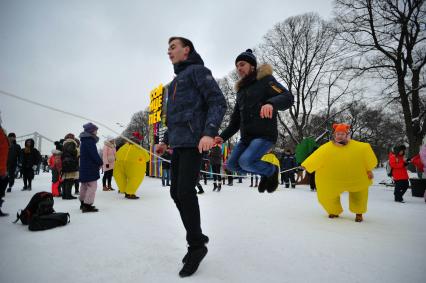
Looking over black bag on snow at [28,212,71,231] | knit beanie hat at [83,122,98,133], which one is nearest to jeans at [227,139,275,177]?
black bag on snow at [28,212,71,231]

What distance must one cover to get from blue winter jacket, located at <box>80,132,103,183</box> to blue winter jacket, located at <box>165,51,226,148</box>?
12.7 ft

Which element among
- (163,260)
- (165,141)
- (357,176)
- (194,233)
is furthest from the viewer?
(357,176)

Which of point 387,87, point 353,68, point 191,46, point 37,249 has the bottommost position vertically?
point 37,249

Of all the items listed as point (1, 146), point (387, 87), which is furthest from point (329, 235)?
point (387, 87)

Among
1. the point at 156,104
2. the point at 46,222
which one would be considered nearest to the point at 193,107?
the point at 46,222

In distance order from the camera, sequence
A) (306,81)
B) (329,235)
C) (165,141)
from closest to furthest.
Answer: (165,141)
(329,235)
(306,81)

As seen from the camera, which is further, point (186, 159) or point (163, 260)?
point (163, 260)

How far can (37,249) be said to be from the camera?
3.06m

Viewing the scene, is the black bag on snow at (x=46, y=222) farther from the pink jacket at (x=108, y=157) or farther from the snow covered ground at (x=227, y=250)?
the pink jacket at (x=108, y=157)

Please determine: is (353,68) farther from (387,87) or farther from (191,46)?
(191,46)

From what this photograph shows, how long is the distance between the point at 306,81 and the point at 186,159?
22.2 metres

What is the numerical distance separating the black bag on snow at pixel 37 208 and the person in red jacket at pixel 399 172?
30.4 ft

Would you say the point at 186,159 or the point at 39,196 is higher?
the point at 186,159

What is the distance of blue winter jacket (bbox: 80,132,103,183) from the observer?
5.77m
